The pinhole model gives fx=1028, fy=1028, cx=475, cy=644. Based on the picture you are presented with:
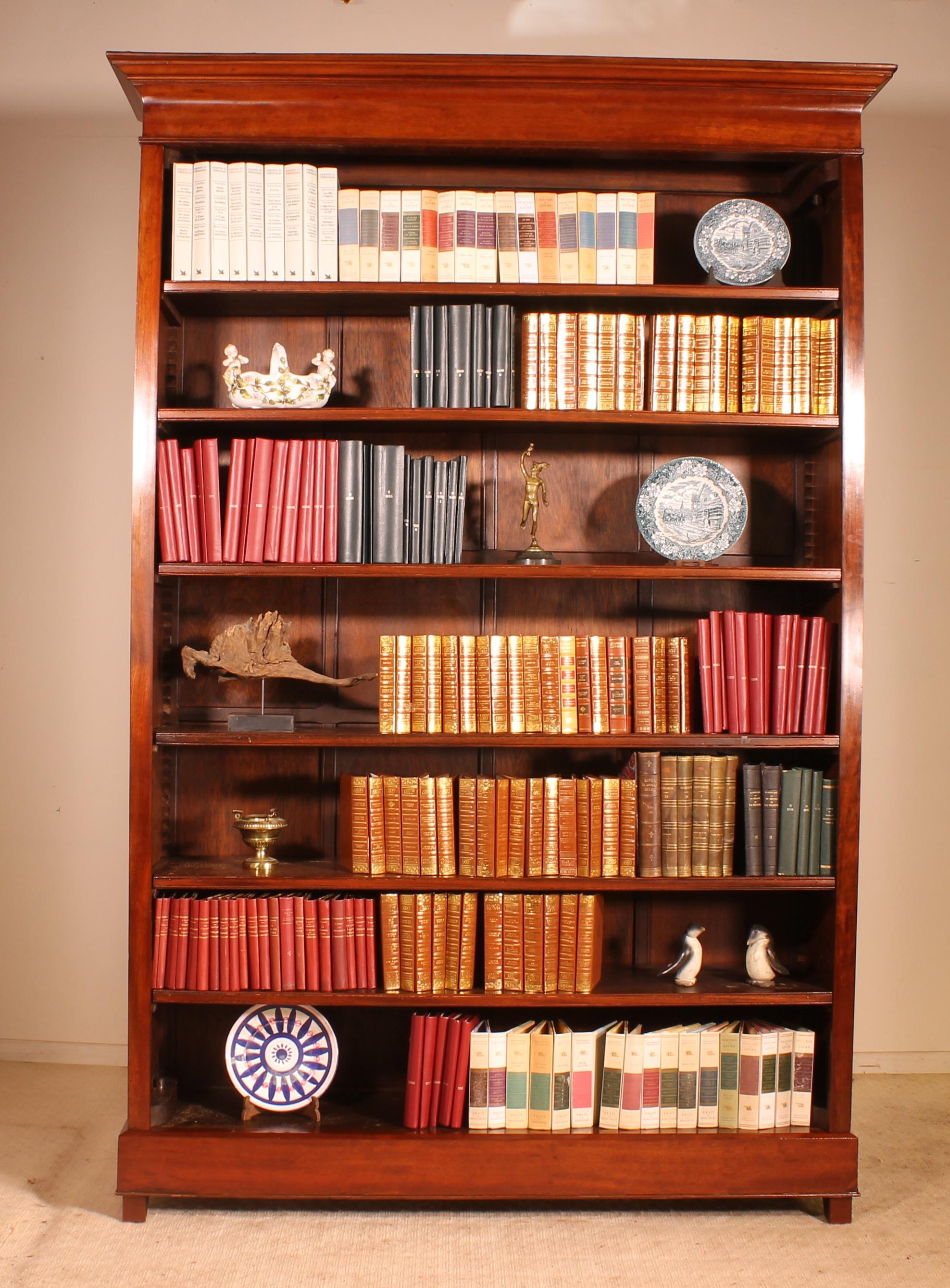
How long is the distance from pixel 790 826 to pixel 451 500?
108 cm

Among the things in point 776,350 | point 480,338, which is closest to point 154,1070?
point 480,338

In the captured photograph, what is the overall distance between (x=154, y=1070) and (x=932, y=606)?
2.45 meters

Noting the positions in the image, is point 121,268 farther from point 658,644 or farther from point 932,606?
point 932,606

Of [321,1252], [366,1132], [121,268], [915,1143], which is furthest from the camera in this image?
[121,268]

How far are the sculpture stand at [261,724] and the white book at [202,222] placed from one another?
1004 millimetres

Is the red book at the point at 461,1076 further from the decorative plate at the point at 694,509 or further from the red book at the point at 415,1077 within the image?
the decorative plate at the point at 694,509

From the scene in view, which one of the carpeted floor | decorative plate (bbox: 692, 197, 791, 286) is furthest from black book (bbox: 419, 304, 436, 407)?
the carpeted floor

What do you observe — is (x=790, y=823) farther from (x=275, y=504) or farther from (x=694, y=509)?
(x=275, y=504)

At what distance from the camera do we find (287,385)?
7.72 ft

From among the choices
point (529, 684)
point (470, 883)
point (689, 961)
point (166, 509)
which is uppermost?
point (166, 509)

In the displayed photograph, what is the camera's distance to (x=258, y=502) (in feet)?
7.68

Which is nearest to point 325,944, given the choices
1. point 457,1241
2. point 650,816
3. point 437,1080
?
point 437,1080

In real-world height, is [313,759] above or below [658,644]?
below

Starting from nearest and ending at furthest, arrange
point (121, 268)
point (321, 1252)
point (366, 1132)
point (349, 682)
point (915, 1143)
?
point (321, 1252), point (366, 1132), point (349, 682), point (915, 1143), point (121, 268)
